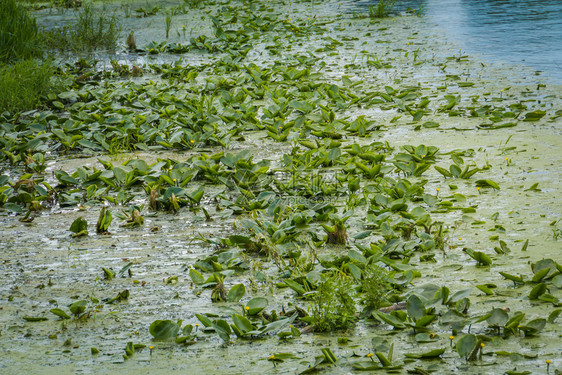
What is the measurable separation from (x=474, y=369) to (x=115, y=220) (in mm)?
2040

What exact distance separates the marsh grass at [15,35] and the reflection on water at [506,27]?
471 cm

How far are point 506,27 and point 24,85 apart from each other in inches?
225

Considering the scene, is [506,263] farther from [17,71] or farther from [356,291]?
[17,71]

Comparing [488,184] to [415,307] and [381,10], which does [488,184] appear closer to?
[415,307]

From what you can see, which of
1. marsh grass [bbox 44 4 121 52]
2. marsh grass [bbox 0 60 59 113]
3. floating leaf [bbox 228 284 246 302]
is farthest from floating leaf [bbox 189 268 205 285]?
marsh grass [bbox 44 4 121 52]

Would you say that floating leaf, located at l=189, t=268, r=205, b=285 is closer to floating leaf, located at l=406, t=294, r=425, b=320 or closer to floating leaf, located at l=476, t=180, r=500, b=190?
floating leaf, located at l=406, t=294, r=425, b=320

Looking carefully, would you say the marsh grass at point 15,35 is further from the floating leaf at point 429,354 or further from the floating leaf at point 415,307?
the floating leaf at point 429,354

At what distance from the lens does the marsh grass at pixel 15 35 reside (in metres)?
6.20

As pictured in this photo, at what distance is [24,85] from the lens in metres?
5.21

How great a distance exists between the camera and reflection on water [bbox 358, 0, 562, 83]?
6.12 meters

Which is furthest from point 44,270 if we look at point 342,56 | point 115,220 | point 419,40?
point 419,40

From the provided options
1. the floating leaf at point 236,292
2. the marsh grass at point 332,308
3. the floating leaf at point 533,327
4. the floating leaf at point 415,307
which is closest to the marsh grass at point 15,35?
the floating leaf at point 236,292

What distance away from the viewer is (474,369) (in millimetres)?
1766

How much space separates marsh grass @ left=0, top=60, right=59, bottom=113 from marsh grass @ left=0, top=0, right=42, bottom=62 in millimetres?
584
